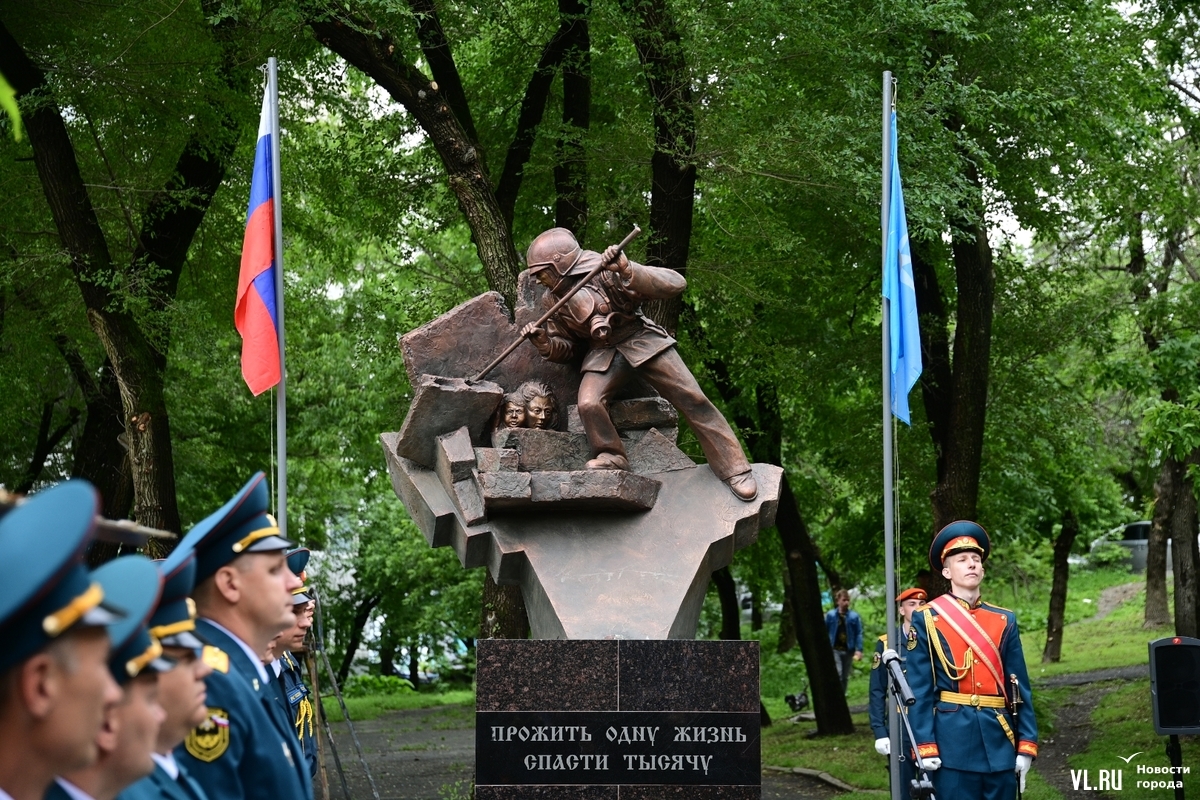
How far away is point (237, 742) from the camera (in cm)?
385

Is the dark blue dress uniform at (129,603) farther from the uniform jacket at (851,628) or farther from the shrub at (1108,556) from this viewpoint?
the shrub at (1108,556)

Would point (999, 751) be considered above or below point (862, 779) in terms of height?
above

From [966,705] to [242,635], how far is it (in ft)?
14.8

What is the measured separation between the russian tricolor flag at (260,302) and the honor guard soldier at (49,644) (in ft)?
24.8

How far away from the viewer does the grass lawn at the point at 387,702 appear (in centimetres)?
2480

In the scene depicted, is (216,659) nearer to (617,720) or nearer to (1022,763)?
(617,720)

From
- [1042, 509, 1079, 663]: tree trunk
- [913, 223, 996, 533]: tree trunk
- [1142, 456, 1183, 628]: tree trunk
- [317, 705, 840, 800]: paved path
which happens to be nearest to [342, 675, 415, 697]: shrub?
[317, 705, 840, 800]: paved path

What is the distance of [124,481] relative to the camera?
1461 cm

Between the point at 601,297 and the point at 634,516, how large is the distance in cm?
137

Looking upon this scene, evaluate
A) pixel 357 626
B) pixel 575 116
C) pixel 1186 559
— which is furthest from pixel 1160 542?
pixel 357 626

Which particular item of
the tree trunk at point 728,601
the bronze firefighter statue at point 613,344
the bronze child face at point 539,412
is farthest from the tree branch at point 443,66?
the tree trunk at point 728,601

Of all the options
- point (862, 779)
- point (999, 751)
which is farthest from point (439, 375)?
point (862, 779)

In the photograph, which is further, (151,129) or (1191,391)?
(151,129)

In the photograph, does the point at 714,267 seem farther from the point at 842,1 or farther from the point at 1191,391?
the point at 1191,391
